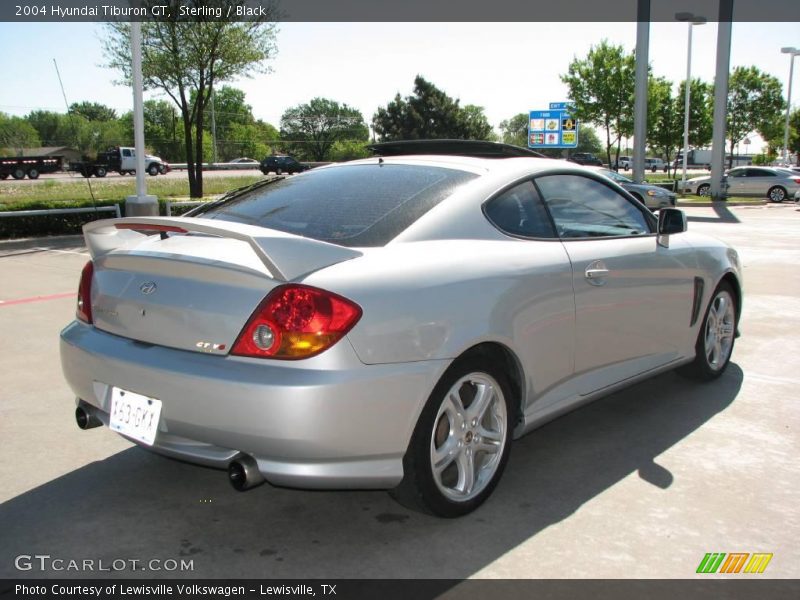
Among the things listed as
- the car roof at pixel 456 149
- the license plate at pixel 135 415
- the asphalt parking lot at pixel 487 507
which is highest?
the car roof at pixel 456 149

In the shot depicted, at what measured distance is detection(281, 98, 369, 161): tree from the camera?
131750mm

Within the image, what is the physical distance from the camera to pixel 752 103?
64.5 meters

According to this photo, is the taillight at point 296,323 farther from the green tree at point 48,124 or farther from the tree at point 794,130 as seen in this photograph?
the green tree at point 48,124

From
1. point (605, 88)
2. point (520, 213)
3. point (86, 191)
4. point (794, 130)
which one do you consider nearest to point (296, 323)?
point (520, 213)

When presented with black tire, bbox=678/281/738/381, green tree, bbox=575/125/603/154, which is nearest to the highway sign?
black tire, bbox=678/281/738/381

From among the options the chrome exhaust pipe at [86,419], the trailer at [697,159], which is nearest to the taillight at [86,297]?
the chrome exhaust pipe at [86,419]

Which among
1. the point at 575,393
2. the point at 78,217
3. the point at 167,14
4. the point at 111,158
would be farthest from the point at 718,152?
the point at 111,158

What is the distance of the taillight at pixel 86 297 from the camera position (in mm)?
3525

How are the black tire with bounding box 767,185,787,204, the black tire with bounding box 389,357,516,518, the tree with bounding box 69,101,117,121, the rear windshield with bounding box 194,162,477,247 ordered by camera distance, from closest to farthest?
the black tire with bounding box 389,357,516,518 < the rear windshield with bounding box 194,162,477,247 < the black tire with bounding box 767,185,787,204 < the tree with bounding box 69,101,117,121

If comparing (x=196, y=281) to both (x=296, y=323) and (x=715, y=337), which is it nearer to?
(x=296, y=323)

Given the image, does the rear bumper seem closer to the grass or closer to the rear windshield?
the rear windshield

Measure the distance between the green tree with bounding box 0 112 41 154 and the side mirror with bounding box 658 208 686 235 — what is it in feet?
276

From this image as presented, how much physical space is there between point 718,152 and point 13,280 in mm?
27081

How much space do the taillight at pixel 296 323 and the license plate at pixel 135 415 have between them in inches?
18.9
